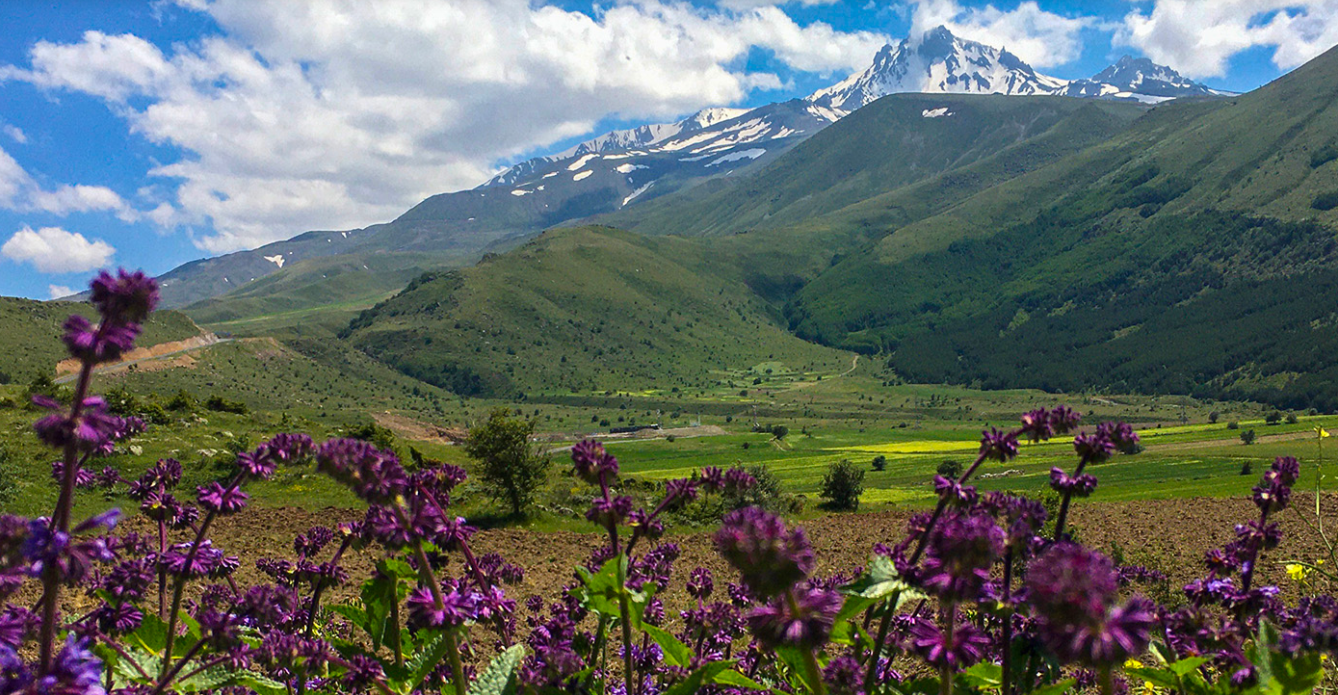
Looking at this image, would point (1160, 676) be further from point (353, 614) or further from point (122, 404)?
point (122, 404)

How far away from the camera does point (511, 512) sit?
36.9 m

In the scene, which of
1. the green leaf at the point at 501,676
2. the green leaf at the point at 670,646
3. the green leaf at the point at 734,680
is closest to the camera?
the green leaf at the point at 734,680

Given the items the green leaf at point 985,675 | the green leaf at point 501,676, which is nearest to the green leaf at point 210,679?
the green leaf at point 501,676

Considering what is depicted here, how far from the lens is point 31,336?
156625 mm

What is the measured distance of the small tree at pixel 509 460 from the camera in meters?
35.5

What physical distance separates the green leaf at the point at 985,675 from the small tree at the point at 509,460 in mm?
32957

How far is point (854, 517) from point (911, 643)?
42.4 metres

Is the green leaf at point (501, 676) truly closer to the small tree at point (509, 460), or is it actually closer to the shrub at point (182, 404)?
the small tree at point (509, 460)

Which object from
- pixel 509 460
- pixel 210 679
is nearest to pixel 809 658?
pixel 210 679

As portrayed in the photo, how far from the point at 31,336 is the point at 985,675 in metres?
204

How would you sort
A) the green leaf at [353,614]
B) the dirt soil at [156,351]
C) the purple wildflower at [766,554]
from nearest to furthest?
the purple wildflower at [766,554]
the green leaf at [353,614]
the dirt soil at [156,351]

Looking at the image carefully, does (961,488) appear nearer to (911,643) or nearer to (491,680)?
(911,643)

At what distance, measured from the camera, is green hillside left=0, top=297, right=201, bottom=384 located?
13688 cm

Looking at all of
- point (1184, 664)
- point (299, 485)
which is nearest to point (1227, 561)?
point (1184, 664)
